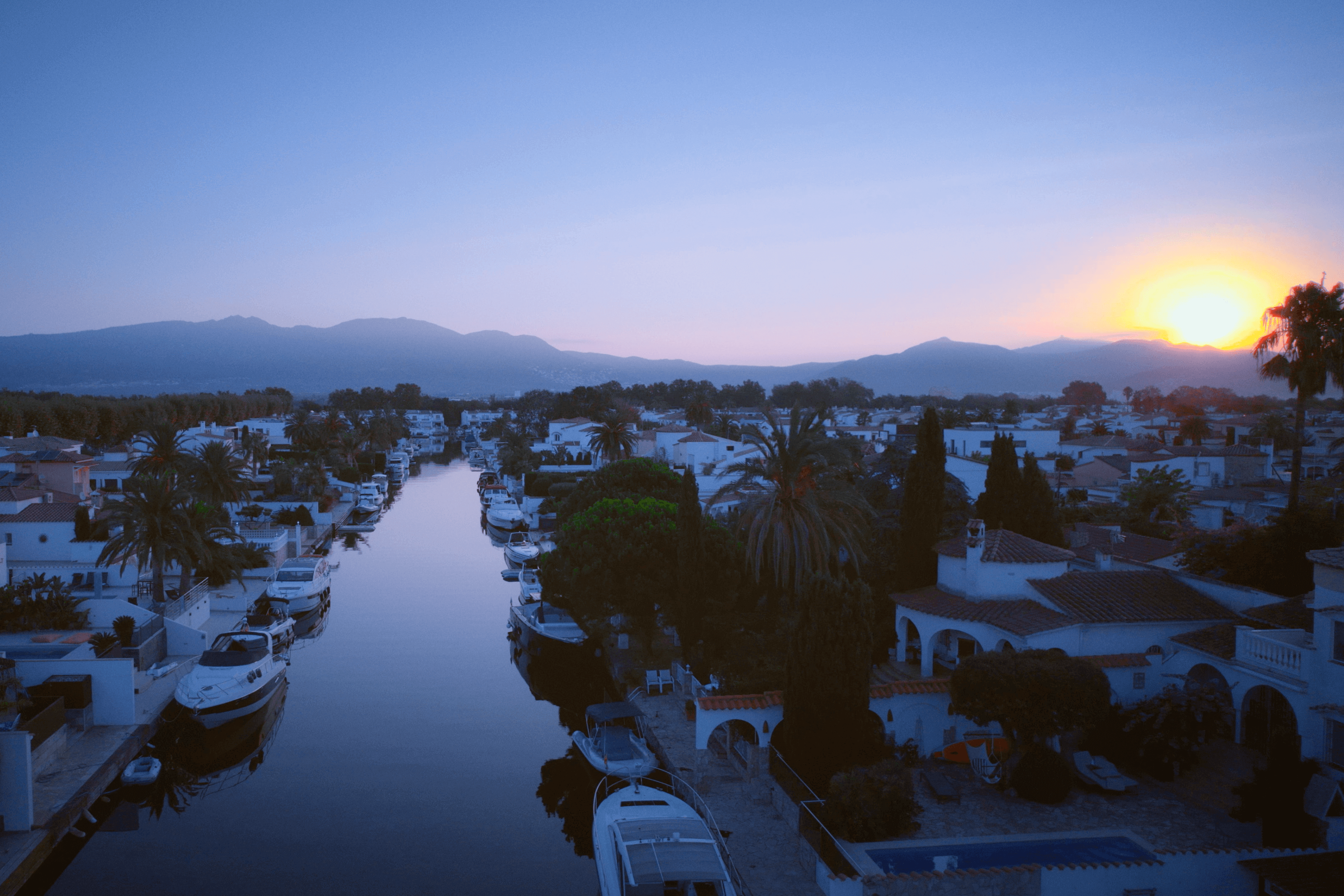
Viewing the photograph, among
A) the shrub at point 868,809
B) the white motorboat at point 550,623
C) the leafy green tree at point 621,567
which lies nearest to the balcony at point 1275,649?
the shrub at point 868,809

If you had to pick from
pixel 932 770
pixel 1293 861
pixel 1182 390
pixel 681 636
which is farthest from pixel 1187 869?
pixel 1182 390

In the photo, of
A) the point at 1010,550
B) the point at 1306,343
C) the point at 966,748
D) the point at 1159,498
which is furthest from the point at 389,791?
the point at 1159,498

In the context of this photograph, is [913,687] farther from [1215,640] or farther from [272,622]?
[272,622]

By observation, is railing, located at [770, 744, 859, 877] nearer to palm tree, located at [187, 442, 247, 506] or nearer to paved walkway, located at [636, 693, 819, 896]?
paved walkway, located at [636, 693, 819, 896]

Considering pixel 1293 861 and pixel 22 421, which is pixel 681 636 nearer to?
pixel 1293 861

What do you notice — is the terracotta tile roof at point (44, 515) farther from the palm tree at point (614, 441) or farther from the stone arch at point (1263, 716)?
the stone arch at point (1263, 716)
